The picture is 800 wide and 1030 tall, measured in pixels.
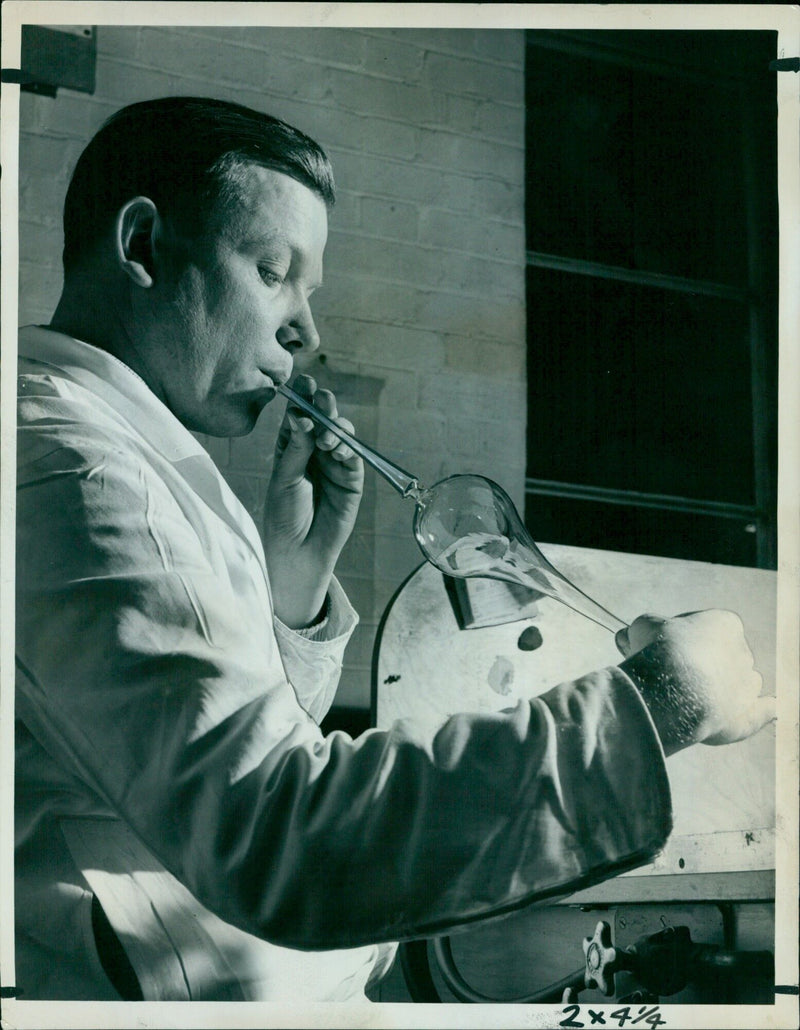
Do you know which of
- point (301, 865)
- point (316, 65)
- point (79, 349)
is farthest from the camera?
point (316, 65)

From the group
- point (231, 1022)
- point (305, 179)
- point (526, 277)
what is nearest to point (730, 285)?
point (526, 277)

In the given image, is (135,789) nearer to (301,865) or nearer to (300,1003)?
(301,865)

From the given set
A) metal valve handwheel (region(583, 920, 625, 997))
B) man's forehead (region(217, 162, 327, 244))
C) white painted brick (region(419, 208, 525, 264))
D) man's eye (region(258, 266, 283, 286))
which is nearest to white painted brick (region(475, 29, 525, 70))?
white painted brick (region(419, 208, 525, 264))

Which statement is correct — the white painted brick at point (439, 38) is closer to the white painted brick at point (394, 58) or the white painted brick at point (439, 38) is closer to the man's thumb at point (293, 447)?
the white painted brick at point (394, 58)

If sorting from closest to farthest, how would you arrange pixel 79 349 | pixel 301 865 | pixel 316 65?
1. pixel 301 865
2. pixel 79 349
3. pixel 316 65

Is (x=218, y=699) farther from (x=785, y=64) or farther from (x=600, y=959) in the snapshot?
(x=785, y=64)

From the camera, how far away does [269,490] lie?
1.75 meters

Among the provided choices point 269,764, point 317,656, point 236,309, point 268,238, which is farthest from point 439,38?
point 269,764

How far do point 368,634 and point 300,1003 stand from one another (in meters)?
0.46

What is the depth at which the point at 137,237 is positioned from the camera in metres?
1.72

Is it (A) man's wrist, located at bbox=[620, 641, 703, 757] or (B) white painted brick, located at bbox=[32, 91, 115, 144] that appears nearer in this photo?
(A) man's wrist, located at bbox=[620, 641, 703, 757]

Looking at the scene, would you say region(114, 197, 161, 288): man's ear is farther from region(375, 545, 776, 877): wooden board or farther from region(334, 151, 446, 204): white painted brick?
region(375, 545, 776, 877): wooden board

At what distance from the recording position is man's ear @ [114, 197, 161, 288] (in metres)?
1.72

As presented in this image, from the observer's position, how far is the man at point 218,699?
1527mm
